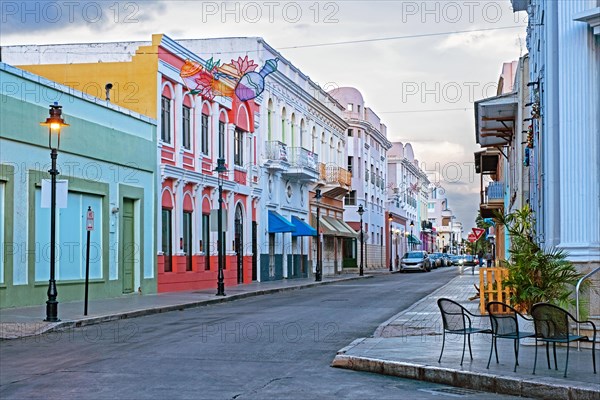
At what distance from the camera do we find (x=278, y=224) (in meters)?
46.5

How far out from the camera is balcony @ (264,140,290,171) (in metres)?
45.9

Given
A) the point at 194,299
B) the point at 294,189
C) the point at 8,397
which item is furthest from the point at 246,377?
the point at 294,189

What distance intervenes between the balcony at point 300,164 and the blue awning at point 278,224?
105 inches

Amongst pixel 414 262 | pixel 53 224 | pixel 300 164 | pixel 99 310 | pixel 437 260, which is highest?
pixel 300 164

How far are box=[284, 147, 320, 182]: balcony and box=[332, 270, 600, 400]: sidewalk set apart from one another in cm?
3197

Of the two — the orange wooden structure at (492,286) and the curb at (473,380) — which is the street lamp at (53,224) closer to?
the curb at (473,380)

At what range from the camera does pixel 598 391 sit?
32.0ft

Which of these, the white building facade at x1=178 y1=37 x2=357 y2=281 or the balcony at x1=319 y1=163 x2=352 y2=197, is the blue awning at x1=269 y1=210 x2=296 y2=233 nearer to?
the white building facade at x1=178 y1=37 x2=357 y2=281

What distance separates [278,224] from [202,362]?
33472 millimetres

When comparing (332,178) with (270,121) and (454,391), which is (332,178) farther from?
(454,391)

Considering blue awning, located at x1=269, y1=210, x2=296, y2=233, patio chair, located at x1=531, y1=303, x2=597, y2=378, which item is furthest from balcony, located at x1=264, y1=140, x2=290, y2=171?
patio chair, located at x1=531, y1=303, x2=597, y2=378

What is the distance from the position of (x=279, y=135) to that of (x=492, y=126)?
50.6ft

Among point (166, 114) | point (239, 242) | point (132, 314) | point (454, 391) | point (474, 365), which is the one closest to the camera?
point (454, 391)

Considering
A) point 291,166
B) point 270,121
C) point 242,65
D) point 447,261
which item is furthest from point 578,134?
point 447,261
